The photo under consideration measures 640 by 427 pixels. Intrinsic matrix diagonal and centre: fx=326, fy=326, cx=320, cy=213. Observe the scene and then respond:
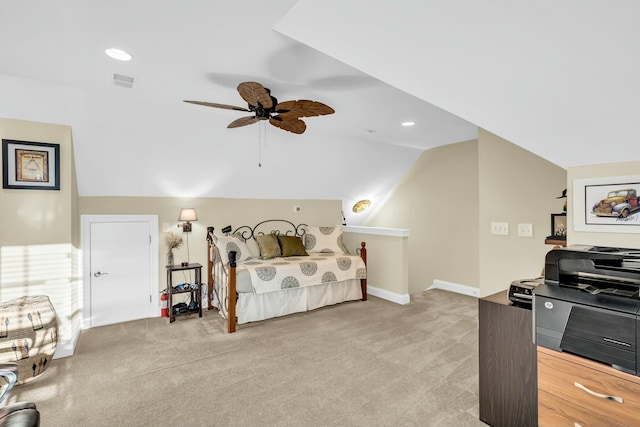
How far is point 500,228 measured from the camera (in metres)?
3.22

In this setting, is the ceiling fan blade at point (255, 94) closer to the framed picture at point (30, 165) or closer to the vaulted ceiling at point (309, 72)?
the vaulted ceiling at point (309, 72)

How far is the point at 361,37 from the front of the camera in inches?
62.4

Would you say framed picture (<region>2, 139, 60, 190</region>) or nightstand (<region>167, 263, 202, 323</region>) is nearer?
framed picture (<region>2, 139, 60, 190</region>)

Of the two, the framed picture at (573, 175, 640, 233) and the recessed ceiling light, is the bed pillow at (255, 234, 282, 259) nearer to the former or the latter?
the recessed ceiling light

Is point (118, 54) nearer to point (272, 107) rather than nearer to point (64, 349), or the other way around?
point (272, 107)

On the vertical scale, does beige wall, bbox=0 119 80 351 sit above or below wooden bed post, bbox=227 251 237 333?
above

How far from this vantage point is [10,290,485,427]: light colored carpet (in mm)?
2197

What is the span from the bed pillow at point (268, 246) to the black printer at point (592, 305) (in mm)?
3550

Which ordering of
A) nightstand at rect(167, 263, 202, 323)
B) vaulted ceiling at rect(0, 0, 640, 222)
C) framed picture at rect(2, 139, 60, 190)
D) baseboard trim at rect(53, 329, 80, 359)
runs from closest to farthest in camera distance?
vaulted ceiling at rect(0, 0, 640, 222) → framed picture at rect(2, 139, 60, 190) → baseboard trim at rect(53, 329, 80, 359) → nightstand at rect(167, 263, 202, 323)

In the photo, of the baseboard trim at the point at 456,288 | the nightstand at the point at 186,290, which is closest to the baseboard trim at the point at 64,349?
the nightstand at the point at 186,290

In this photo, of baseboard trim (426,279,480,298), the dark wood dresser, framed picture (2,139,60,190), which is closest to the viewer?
the dark wood dresser

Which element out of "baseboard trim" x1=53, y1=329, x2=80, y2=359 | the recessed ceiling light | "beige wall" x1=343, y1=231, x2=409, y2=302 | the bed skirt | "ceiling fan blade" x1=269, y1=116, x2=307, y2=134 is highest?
the recessed ceiling light

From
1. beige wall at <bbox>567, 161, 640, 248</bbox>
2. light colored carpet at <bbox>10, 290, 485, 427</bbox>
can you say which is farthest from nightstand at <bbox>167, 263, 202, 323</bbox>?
beige wall at <bbox>567, 161, 640, 248</bbox>

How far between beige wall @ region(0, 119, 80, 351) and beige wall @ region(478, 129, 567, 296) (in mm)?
4108
